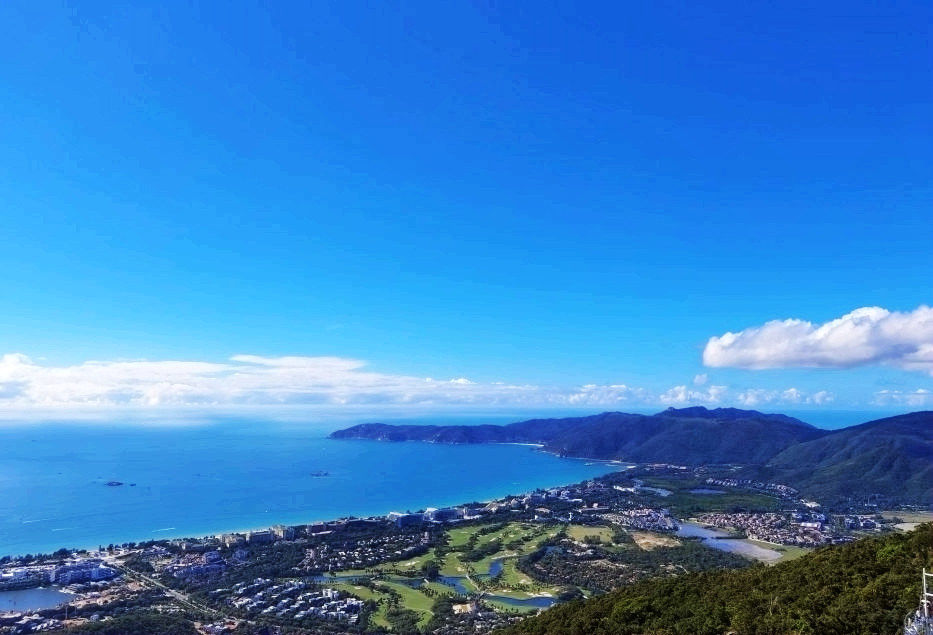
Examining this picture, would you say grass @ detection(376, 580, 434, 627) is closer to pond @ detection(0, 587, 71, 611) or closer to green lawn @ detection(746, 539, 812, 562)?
pond @ detection(0, 587, 71, 611)

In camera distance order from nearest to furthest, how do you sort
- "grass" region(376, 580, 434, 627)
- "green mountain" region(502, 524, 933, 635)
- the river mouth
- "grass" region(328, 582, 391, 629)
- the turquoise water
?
"green mountain" region(502, 524, 933, 635) → "grass" region(328, 582, 391, 629) → "grass" region(376, 580, 434, 627) → the river mouth → the turquoise water

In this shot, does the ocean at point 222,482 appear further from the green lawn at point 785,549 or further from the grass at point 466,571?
the green lawn at point 785,549

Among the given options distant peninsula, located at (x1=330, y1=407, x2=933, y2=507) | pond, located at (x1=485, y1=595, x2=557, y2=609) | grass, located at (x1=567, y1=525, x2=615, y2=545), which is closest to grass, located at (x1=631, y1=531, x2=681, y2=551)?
grass, located at (x1=567, y1=525, x2=615, y2=545)

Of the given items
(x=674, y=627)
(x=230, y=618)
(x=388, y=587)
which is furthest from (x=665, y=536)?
(x=674, y=627)

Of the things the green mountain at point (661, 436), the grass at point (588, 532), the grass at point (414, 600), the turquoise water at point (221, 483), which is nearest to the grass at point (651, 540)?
the grass at point (588, 532)

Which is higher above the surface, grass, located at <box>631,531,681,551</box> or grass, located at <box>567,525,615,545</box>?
grass, located at <box>631,531,681,551</box>

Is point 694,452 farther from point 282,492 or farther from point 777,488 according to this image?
point 282,492

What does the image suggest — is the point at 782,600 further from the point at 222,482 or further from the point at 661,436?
the point at 661,436

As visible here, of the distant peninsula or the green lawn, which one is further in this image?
the distant peninsula
